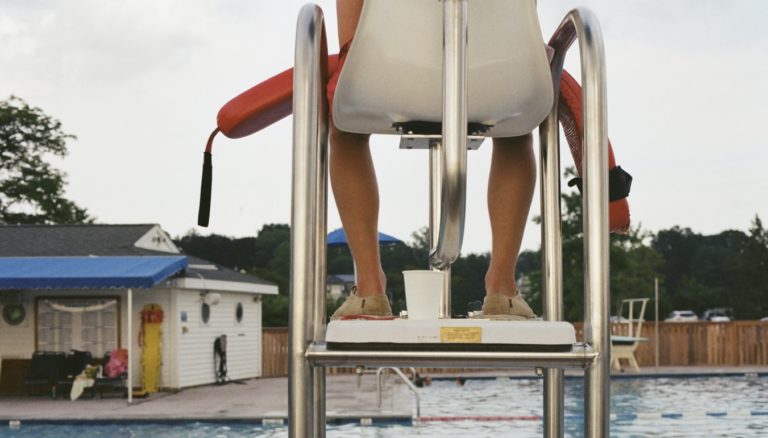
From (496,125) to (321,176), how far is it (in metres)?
0.34

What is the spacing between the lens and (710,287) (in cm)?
8175

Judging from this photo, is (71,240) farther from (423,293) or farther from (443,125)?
(443,125)

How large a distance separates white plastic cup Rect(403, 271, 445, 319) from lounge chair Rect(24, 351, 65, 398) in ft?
65.5

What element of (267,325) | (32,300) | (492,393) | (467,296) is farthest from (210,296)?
(467,296)

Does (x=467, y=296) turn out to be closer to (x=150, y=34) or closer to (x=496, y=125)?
(x=496, y=125)

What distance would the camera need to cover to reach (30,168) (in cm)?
4619

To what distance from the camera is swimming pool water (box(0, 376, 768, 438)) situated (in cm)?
1428

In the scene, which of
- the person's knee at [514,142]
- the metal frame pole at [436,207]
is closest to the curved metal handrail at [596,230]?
the person's knee at [514,142]

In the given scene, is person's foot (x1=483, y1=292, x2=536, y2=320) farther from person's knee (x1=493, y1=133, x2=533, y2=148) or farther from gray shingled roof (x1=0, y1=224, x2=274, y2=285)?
gray shingled roof (x1=0, y1=224, x2=274, y2=285)

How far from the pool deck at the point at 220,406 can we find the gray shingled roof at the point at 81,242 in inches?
133

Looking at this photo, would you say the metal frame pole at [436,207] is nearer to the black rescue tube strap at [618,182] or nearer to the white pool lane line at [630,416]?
the black rescue tube strap at [618,182]

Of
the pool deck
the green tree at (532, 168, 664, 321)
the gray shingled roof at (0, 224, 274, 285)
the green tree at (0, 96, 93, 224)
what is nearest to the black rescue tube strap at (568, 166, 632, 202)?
the pool deck

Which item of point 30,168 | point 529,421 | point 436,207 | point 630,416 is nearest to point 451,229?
point 436,207

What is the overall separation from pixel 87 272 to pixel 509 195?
18.7 metres
